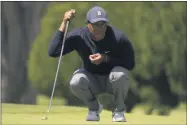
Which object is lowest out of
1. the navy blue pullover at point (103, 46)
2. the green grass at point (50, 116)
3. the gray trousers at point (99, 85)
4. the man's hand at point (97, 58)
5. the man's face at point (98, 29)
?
the green grass at point (50, 116)

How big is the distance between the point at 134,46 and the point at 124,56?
20804 millimetres

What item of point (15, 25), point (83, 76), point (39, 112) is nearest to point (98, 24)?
point (83, 76)

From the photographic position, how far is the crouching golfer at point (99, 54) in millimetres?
5609

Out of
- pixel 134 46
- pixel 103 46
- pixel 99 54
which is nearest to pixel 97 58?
pixel 99 54

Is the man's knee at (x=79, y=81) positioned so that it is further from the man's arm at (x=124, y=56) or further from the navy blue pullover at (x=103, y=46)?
the man's arm at (x=124, y=56)

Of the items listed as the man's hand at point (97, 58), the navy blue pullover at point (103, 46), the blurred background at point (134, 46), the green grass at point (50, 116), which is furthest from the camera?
the blurred background at point (134, 46)

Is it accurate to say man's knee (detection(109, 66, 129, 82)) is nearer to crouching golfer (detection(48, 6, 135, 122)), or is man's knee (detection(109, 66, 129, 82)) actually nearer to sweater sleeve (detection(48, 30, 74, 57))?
crouching golfer (detection(48, 6, 135, 122))

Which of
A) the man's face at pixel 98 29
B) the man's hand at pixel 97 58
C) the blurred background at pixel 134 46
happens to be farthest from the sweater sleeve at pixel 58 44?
the blurred background at pixel 134 46

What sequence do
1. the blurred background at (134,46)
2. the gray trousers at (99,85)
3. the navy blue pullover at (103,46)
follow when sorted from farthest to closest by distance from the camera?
the blurred background at (134,46), the gray trousers at (99,85), the navy blue pullover at (103,46)

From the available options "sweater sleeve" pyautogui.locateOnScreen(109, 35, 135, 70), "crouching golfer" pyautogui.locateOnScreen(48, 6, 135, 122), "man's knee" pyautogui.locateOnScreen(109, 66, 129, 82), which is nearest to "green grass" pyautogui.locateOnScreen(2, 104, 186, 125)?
"crouching golfer" pyautogui.locateOnScreen(48, 6, 135, 122)

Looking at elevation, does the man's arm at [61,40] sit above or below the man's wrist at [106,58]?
above

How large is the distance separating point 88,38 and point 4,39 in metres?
20.0

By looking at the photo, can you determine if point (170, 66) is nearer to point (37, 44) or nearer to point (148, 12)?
point (148, 12)

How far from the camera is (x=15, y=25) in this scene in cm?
2539
